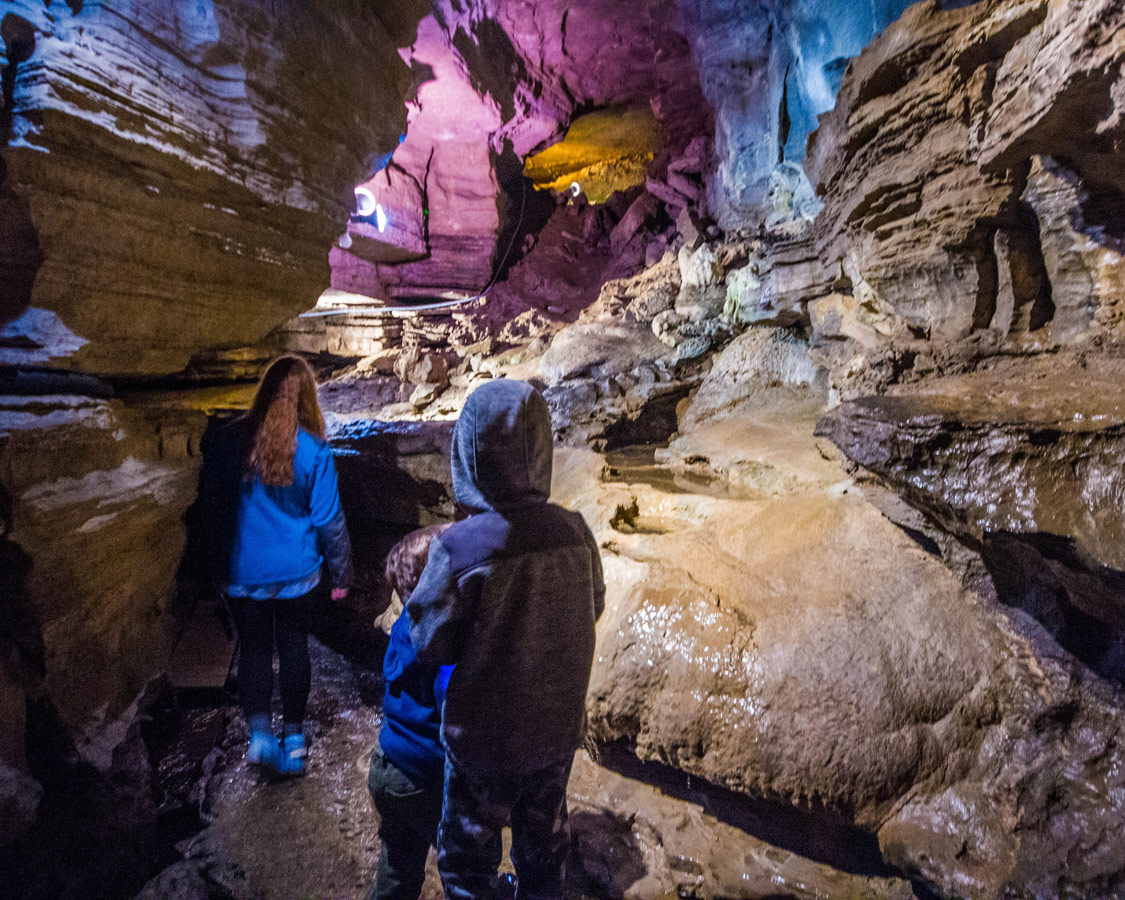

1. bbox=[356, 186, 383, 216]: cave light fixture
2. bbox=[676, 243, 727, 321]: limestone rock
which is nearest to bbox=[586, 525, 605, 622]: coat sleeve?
bbox=[676, 243, 727, 321]: limestone rock

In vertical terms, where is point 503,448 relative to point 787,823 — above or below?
above

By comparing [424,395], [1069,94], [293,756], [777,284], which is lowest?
[293,756]

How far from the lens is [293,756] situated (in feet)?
9.34

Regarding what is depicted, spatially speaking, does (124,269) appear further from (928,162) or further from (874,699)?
(928,162)

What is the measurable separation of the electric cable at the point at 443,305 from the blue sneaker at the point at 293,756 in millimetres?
9097

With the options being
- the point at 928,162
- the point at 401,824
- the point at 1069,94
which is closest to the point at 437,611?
the point at 401,824

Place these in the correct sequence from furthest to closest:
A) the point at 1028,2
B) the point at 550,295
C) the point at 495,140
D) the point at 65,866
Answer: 1. the point at 550,295
2. the point at 495,140
3. the point at 1028,2
4. the point at 65,866

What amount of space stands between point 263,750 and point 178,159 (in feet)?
10.2

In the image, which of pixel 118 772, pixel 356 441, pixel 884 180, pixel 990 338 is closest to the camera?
pixel 118 772

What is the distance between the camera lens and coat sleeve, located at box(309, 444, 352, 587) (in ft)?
9.00

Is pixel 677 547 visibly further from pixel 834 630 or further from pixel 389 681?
pixel 389 681

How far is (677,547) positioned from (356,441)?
3.81 meters

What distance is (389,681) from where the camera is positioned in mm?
1699

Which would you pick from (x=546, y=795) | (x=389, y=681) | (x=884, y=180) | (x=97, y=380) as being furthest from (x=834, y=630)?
(x=97, y=380)
